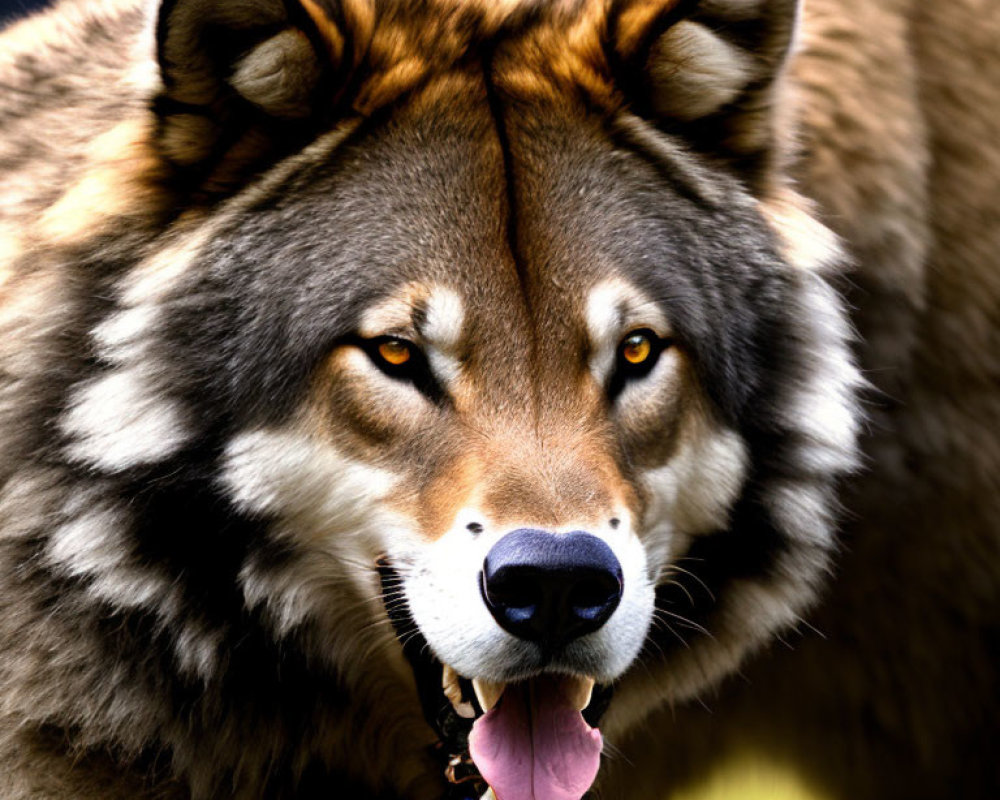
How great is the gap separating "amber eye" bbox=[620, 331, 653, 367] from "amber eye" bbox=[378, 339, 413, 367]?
17.2 inches

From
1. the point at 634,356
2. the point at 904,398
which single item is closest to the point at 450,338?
the point at 634,356

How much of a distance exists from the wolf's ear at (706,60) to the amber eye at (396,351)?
797 millimetres

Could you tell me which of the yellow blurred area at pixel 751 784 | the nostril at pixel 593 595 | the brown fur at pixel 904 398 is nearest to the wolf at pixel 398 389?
the nostril at pixel 593 595

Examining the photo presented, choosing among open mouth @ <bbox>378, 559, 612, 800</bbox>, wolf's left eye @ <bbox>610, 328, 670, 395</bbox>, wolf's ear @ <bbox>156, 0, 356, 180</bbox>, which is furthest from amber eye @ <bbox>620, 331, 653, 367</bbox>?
wolf's ear @ <bbox>156, 0, 356, 180</bbox>

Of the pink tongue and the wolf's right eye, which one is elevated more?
the wolf's right eye

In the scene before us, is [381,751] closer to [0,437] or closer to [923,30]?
[0,437]

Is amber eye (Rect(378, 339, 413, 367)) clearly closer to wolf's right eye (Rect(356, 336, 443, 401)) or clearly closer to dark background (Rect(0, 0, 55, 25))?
wolf's right eye (Rect(356, 336, 443, 401))

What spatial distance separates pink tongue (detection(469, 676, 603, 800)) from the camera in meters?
2.86

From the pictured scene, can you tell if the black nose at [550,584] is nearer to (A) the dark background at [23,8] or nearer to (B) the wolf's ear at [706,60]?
(B) the wolf's ear at [706,60]

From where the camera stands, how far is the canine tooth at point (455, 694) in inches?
120

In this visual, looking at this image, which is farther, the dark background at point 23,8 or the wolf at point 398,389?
the dark background at point 23,8

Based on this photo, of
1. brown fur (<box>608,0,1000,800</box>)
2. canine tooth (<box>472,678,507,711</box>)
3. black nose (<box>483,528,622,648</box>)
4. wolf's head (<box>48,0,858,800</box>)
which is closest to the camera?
black nose (<box>483,528,622,648</box>)

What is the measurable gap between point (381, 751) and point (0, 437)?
1.10 meters

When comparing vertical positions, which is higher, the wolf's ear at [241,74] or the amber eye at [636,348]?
the wolf's ear at [241,74]
